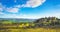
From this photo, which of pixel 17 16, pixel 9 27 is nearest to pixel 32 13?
pixel 17 16

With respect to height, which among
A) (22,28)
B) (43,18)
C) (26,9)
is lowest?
(22,28)

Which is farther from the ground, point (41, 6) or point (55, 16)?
point (41, 6)

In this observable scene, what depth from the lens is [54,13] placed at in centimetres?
190

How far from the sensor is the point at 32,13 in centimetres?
191

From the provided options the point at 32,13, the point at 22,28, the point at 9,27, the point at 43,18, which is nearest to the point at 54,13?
the point at 43,18

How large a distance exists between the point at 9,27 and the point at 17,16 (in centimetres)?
20

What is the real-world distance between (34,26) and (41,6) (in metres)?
0.31

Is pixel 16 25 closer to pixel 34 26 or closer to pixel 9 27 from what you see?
pixel 9 27

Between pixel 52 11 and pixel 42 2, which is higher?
pixel 42 2

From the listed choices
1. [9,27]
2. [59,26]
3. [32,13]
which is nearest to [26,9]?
[32,13]

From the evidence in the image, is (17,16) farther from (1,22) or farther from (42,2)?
(42,2)

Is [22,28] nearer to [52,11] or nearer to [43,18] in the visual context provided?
[43,18]

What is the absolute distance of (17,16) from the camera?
190 centimetres

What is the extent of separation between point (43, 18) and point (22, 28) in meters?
0.34
